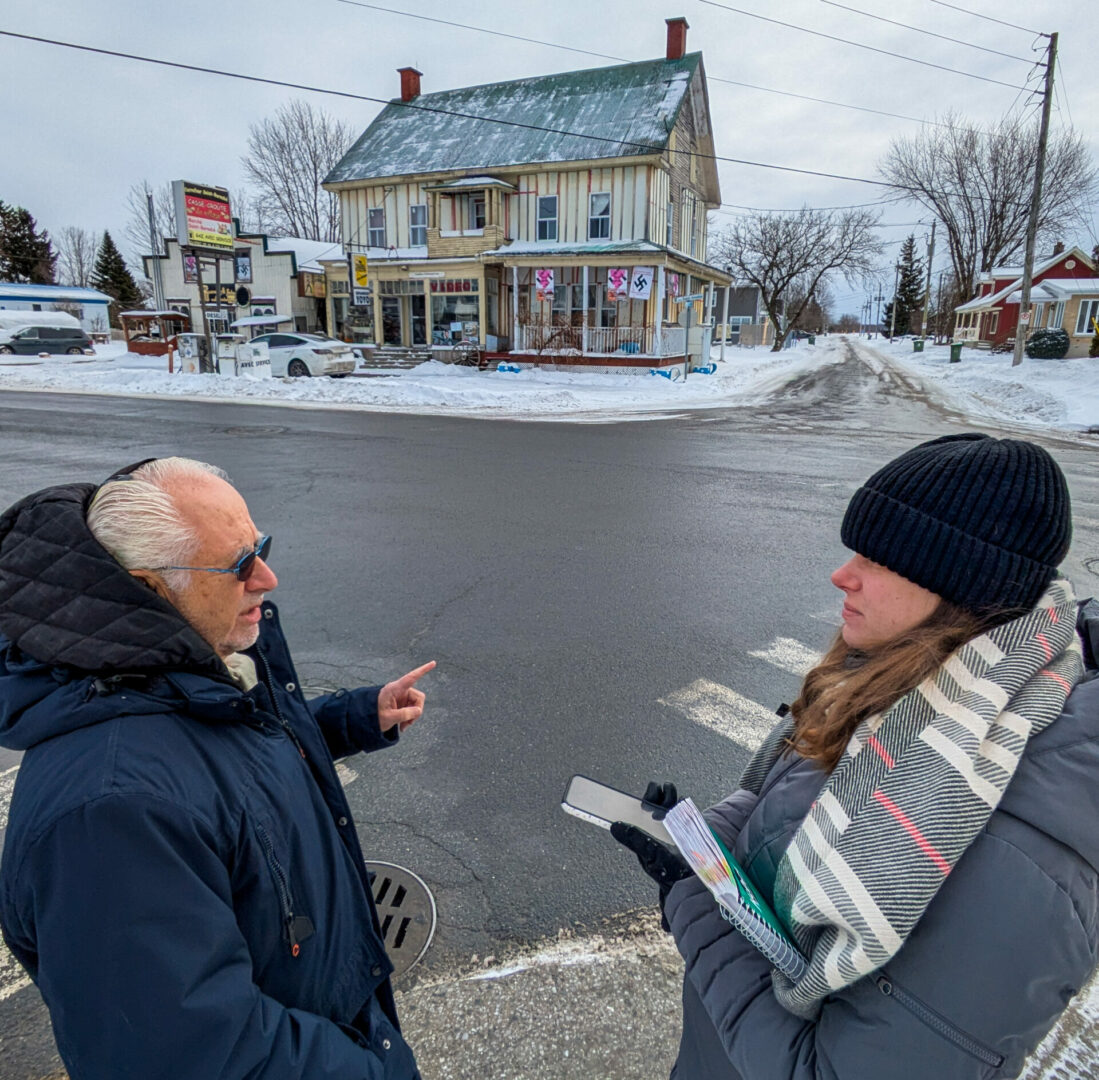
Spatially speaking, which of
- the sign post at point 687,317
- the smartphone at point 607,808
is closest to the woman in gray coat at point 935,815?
the smartphone at point 607,808

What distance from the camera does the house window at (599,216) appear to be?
25.4 meters

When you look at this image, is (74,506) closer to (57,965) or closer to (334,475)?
(57,965)

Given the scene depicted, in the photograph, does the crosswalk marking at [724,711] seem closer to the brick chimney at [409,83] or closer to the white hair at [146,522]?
the white hair at [146,522]

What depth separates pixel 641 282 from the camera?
24281 mm

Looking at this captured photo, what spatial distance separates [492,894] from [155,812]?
5.52ft

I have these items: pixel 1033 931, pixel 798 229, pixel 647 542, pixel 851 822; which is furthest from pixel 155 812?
pixel 798 229

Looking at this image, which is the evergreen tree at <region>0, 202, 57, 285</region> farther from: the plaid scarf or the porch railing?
the plaid scarf

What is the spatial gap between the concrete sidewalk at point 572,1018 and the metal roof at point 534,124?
25919 millimetres

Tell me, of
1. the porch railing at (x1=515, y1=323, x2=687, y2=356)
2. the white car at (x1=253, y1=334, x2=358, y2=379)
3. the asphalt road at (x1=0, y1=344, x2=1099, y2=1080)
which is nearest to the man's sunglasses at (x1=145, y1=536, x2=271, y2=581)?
the asphalt road at (x1=0, y1=344, x2=1099, y2=1080)

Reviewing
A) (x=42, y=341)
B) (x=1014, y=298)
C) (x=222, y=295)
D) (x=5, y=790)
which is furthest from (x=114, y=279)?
(x=5, y=790)

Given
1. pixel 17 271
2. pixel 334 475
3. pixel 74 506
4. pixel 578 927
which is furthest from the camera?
pixel 17 271

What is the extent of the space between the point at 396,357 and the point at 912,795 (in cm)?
2889

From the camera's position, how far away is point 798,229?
158 ft

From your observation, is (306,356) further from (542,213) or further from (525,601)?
(525,601)
